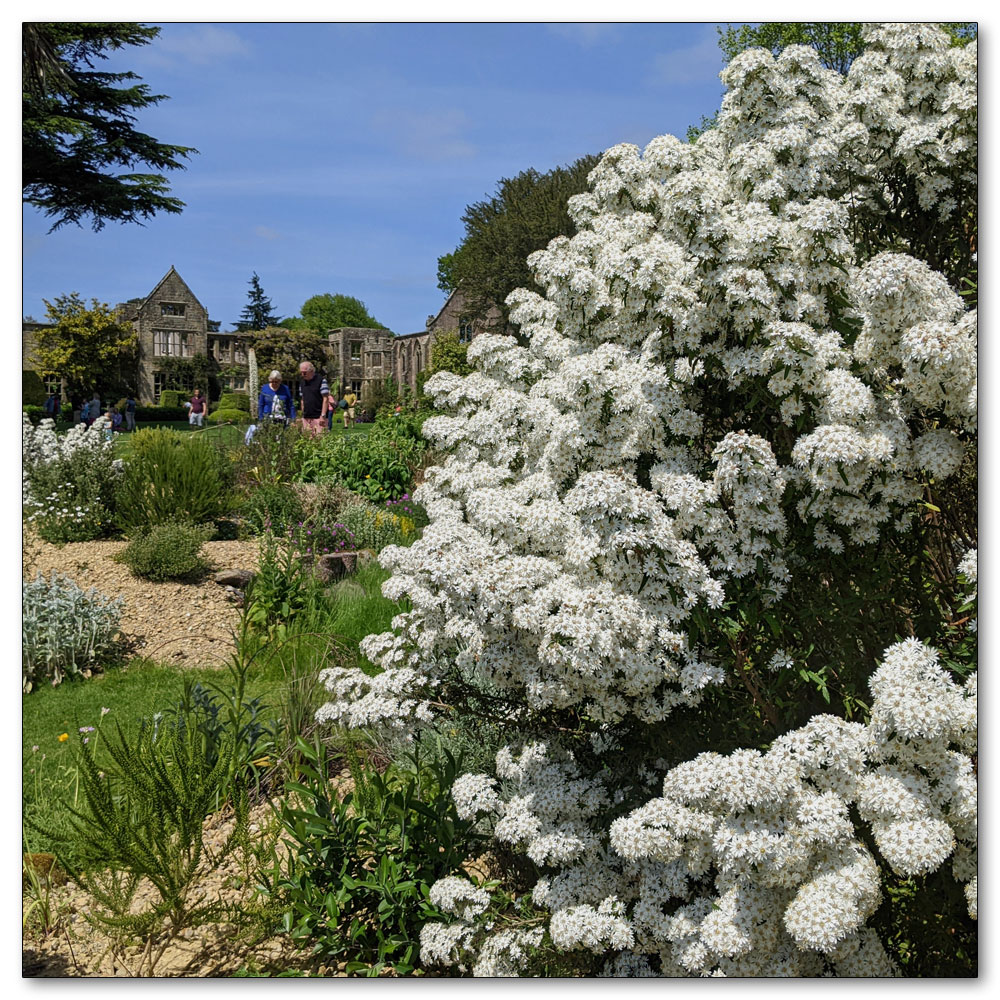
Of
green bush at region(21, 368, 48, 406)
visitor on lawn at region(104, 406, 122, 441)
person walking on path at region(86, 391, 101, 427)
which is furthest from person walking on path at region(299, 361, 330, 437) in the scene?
green bush at region(21, 368, 48, 406)

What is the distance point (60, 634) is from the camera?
5484mm

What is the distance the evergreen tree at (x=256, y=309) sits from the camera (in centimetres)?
5409

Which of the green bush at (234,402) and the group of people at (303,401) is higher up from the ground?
the green bush at (234,402)

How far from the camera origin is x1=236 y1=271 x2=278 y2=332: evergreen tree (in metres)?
54.1

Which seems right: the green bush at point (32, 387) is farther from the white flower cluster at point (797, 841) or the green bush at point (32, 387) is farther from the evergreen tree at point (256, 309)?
the evergreen tree at point (256, 309)

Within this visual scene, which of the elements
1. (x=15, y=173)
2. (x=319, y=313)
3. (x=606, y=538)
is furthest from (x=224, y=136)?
(x=319, y=313)

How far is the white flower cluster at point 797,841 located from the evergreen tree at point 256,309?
55.3m

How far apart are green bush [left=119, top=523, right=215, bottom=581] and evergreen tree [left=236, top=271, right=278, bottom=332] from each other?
163 ft

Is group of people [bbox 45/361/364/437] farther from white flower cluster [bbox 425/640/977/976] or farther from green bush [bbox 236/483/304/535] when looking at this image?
white flower cluster [bbox 425/640/977/976]

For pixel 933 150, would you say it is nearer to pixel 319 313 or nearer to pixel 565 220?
pixel 565 220

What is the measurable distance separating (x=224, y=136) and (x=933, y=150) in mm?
3095

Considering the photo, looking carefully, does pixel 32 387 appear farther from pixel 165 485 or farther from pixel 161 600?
pixel 165 485

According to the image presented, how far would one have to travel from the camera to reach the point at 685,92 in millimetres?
3811

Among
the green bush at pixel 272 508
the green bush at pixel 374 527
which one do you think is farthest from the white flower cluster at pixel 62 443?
the green bush at pixel 374 527
